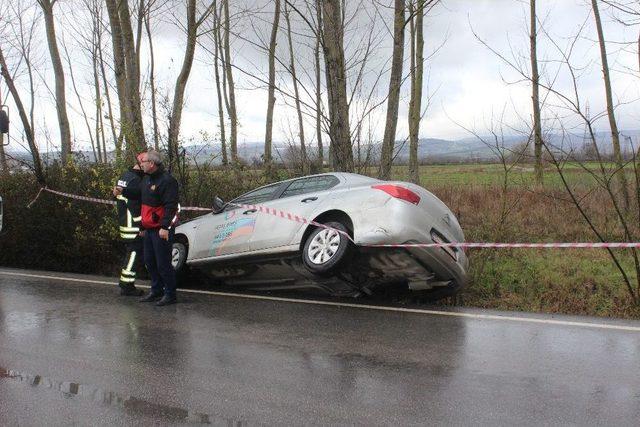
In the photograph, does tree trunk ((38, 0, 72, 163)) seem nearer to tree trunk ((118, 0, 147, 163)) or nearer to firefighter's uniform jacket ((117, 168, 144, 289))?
tree trunk ((118, 0, 147, 163))

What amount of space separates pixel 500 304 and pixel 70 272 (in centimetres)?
751

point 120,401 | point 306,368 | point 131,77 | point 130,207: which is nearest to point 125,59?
point 131,77

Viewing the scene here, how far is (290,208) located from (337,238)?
964 millimetres

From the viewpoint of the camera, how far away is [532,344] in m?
5.40

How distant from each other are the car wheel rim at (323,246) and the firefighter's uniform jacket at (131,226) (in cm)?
232

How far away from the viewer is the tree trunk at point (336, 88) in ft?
36.0

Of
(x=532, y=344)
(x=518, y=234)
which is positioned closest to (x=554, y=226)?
(x=518, y=234)

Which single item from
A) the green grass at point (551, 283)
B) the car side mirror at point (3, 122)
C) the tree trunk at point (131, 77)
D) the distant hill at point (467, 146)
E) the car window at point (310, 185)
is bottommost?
the green grass at point (551, 283)

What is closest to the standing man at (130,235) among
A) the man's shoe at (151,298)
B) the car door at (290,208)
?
the man's shoe at (151,298)

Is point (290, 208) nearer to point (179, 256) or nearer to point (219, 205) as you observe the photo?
point (219, 205)

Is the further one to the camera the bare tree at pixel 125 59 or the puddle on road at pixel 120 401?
the bare tree at pixel 125 59

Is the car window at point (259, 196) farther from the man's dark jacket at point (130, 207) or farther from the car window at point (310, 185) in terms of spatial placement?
the man's dark jacket at point (130, 207)

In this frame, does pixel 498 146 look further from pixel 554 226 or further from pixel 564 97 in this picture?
pixel 554 226

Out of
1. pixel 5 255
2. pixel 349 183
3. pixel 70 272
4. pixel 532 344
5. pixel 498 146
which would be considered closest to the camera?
pixel 532 344
